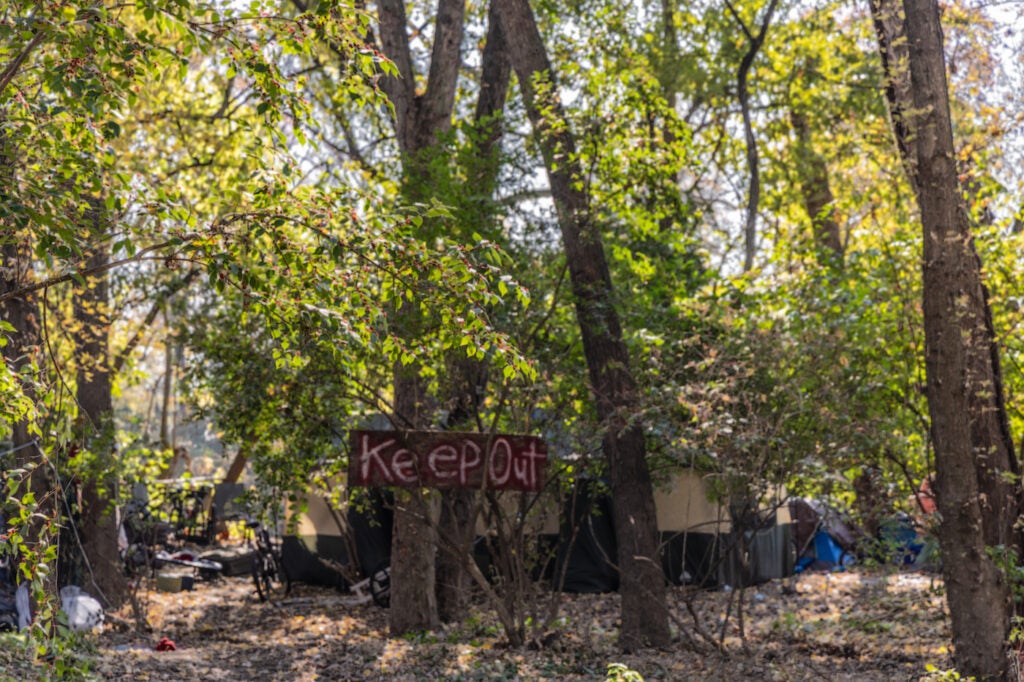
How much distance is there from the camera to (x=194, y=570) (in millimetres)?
15883

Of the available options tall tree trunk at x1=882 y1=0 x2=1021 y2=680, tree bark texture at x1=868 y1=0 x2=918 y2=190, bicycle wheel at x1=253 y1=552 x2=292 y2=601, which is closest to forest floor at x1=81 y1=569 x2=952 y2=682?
bicycle wheel at x1=253 y1=552 x2=292 y2=601

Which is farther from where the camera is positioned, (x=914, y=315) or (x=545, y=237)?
(x=545, y=237)

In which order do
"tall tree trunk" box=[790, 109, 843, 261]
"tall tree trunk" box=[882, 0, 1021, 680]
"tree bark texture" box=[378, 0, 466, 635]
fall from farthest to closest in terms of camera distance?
"tall tree trunk" box=[790, 109, 843, 261] → "tree bark texture" box=[378, 0, 466, 635] → "tall tree trunk" box=[882, 0, 1021, 680]

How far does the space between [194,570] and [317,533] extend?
2.18m

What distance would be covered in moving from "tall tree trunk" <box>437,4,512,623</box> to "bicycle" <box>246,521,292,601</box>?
8.26ft

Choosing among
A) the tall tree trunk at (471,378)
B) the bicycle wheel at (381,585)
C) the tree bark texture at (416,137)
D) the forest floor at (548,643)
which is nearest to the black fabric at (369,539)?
the forest floor at (548,643)

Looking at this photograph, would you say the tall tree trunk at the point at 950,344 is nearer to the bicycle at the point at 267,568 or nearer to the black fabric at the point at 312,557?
the bicycle at the point at 267,568

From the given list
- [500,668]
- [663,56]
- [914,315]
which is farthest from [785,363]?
[663,56]

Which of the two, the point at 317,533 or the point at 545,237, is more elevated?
the point at 545,237

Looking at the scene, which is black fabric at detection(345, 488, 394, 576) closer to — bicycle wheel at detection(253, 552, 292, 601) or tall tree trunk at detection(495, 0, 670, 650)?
bicycle wheel at detection(253, 552, 292, 601)

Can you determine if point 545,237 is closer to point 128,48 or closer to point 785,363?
point 785,363

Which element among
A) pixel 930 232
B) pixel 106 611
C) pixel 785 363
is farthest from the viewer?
pixel 106 611

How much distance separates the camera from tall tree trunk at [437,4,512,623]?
8.76 metres

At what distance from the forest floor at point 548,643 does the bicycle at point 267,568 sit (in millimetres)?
324
